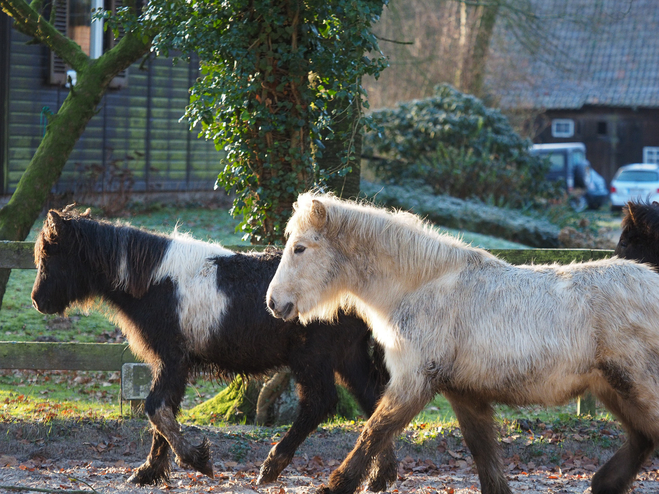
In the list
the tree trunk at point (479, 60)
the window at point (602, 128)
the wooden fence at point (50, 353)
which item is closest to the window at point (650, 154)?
the window at point (602, 128)

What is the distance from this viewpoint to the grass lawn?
651 cm

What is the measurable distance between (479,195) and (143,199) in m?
8.26

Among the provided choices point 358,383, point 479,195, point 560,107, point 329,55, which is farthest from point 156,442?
point 560,107

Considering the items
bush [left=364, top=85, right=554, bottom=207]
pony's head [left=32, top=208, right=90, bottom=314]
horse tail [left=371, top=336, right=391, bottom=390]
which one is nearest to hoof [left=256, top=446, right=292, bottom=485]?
horse tail [left=371, top=336, right=391, bottom=390]

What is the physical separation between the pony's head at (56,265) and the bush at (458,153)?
1344 cm

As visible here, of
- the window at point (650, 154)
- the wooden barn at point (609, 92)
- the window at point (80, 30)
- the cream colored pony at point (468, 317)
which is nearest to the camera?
the cream colored pony at point (468, 317)

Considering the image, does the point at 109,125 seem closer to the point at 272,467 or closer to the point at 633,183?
the point at 272,467

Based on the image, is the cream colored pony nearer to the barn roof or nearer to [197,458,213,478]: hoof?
[197,458,213,478]: hoof

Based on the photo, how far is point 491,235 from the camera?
51.7 feet

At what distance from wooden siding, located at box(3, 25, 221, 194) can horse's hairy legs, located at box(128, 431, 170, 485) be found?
1011 cm

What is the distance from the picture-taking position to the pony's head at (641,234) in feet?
16.8

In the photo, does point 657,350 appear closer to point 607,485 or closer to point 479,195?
point 607,485

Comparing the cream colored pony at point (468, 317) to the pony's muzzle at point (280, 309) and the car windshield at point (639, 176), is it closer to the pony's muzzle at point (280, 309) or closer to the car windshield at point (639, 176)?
the pony's muzzle at point (280, 309)

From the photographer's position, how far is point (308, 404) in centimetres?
501
